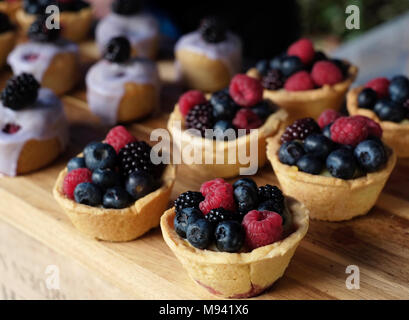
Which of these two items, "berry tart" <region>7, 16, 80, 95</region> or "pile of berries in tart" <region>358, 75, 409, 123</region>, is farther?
"berry tart" <region>7, 16, 80, 95</region>

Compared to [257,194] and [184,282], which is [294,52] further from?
[184,282]

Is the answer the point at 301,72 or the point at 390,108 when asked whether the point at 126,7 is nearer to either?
the point at 301,72

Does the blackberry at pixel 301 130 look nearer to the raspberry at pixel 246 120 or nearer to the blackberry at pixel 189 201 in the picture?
the raspberry at pixel 246 120

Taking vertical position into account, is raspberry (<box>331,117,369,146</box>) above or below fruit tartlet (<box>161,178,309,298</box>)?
above

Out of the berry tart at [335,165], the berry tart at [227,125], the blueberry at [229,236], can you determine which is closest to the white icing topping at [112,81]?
the berry tart at [227,125]

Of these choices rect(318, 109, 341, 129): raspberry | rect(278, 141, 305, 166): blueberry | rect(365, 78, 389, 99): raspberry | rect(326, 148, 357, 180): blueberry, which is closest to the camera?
rect(326, 148, 357, 180): blueberry

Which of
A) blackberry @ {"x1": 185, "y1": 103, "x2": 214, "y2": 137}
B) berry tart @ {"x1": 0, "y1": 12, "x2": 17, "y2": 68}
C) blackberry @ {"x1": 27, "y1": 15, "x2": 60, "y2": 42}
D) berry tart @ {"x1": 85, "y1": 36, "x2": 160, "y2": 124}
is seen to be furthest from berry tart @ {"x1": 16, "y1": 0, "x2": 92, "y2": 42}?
blackberry @ {"x1": 185, "y1": 103, "x2": 214, "y2": 137}

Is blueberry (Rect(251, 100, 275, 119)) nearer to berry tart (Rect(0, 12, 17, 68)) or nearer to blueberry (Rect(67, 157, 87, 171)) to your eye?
blueberry (Rect(67, 157, 87, 171))
